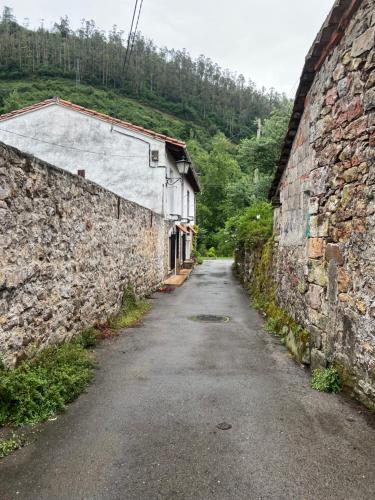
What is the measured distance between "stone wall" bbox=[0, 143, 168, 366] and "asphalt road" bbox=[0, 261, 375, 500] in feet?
3.07

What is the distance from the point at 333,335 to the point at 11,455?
11.7ft

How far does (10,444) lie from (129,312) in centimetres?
564

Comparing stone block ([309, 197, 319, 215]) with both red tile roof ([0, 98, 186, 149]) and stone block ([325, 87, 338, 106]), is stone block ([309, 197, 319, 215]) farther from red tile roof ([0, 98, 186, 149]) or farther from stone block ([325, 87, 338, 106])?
red tile roof ([0, 98, 186, 149])

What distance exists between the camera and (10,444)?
309cm

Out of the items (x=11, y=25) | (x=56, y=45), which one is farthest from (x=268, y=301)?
(x=11, y=25)

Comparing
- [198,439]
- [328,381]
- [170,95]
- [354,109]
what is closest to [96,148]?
[354,109]

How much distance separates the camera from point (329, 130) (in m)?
4.95

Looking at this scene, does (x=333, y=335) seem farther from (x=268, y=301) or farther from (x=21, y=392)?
(x=268, y=301)

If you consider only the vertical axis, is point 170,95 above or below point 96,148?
above

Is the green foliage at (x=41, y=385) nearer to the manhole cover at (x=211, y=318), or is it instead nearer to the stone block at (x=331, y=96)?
the manhole cover at (x=211, y=318)

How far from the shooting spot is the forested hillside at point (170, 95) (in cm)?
3388

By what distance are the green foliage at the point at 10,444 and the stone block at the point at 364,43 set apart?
16.4 feet

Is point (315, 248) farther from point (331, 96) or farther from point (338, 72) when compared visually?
point (338, 72)

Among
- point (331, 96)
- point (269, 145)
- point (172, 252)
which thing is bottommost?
point (172, 252)
